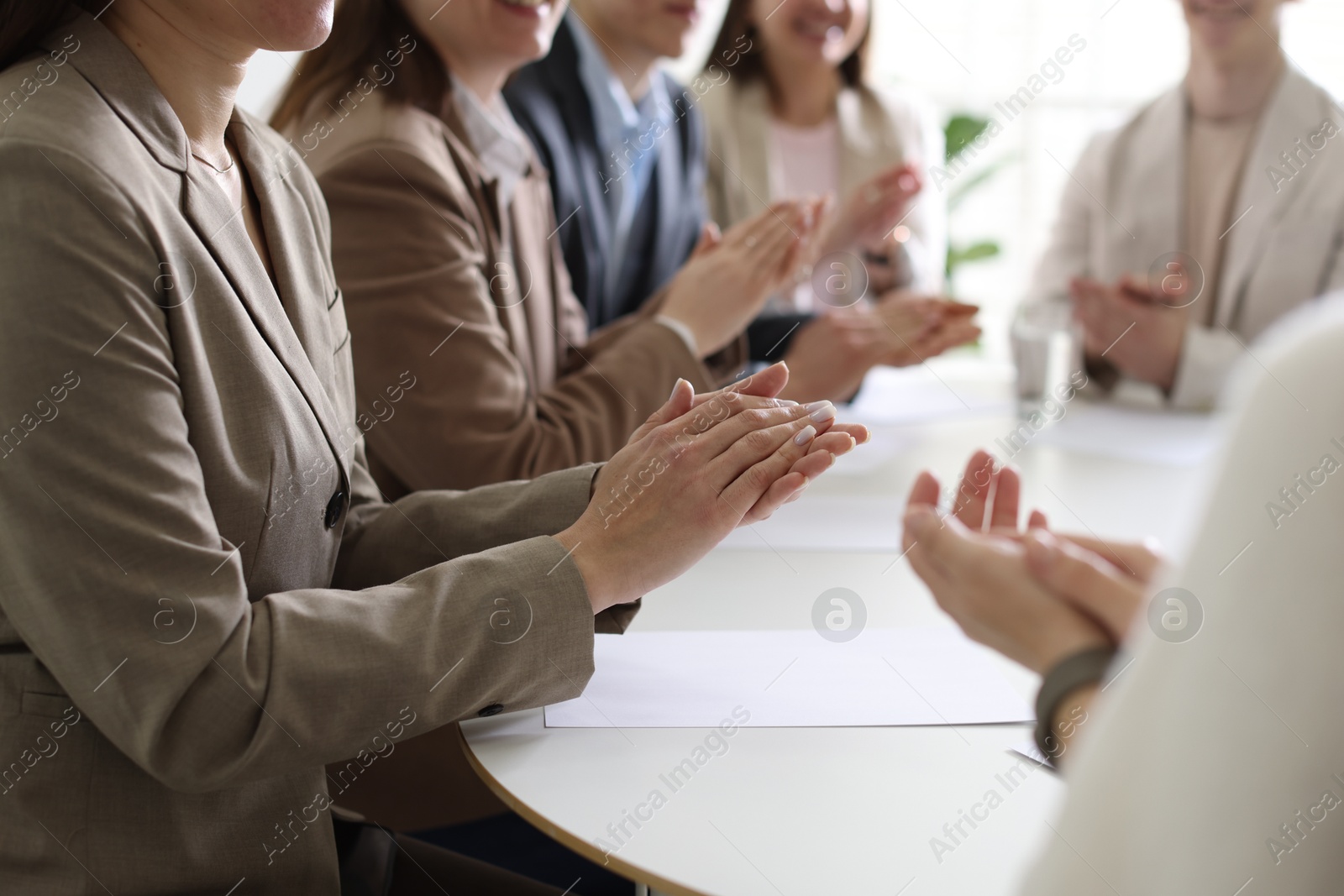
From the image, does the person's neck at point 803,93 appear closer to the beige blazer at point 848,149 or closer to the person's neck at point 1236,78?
the beige blazer at point 848,149

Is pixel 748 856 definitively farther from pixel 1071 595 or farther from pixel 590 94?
pixel 590 94

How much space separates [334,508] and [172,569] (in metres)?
0.25

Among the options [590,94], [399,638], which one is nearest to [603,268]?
[590,94]

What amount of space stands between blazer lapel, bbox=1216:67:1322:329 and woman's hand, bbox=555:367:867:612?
1602 mm

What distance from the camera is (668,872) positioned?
2.56ft

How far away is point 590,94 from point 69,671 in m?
1.48

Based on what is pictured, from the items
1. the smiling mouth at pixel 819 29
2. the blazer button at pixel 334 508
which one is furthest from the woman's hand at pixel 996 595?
the smiling mouth at pixel 819 29

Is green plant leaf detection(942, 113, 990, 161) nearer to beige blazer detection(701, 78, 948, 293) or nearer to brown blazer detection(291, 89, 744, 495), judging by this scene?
beige blazer detection(701, 78, 948, 293)

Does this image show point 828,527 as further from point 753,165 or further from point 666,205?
point 753,165

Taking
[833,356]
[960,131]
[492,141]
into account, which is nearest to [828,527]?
[833,356]

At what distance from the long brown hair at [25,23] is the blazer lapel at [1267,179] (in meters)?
2.06

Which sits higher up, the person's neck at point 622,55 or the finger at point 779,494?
the person's neck at point 622,55

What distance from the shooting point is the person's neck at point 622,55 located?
6.82 feet

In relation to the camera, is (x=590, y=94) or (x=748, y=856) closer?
(x=748, y=856)
